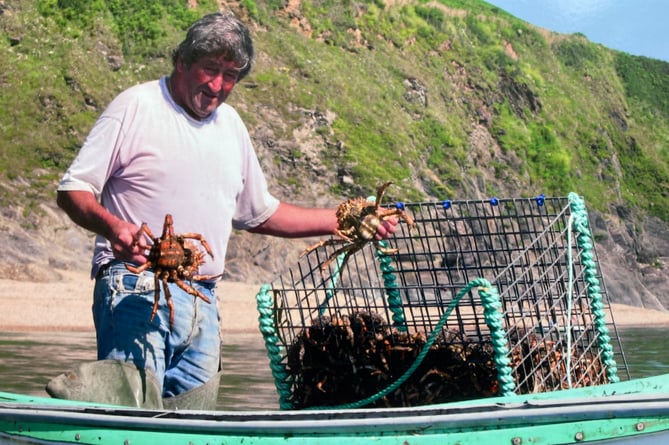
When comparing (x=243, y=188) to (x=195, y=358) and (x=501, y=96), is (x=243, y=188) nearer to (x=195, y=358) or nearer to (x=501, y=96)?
(x=195, y=358)

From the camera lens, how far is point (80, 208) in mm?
3398

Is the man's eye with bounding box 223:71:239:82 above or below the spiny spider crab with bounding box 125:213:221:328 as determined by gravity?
above

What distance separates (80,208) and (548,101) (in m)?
42.2

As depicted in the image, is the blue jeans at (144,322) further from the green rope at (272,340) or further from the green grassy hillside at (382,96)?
the green grassy hillside at (382,96)

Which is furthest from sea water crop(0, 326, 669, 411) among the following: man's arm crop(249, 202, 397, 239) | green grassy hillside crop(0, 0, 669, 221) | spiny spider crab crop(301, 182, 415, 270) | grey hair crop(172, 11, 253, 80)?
green grassy hillside crop(0, 0, 669, 221)

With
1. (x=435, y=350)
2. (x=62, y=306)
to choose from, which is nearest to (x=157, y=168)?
(x=435, y=350)

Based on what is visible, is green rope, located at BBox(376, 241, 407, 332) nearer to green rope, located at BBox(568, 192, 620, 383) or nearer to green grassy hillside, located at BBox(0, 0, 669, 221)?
green rope, located at BBox(568, 192, 620, 383)

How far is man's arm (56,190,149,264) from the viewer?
3.23 m

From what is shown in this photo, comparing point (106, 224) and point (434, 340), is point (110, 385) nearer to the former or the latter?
point (106, 224)

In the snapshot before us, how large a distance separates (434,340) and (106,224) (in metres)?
1.48

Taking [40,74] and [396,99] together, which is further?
[396,99]

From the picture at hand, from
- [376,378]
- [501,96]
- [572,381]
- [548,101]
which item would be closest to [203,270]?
[376,378]

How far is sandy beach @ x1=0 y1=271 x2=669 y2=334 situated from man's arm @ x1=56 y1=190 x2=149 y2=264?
13611 mm

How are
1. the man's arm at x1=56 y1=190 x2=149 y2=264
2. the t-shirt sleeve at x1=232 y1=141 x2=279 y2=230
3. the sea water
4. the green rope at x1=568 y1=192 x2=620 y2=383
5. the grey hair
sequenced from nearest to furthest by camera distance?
the man's arm at x1=56 y1=190 x2=149 y2=264
the grey hair
the t-shirt sleeve at x1=232 y1=141 x2=279 y2=230
the green rope at x1=568 y1=192 x2=620 y2=383
the sea water
